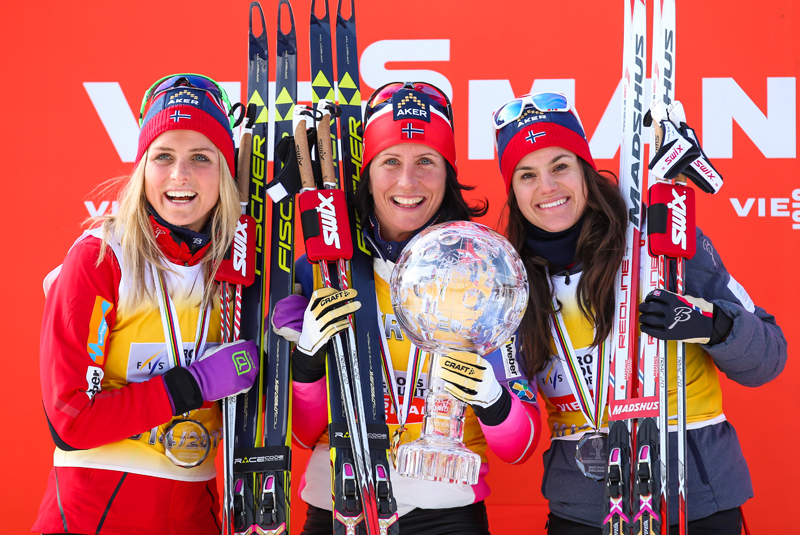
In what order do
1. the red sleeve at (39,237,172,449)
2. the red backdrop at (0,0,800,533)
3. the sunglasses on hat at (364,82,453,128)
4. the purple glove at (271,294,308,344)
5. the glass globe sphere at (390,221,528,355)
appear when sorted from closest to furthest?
1. the glass globe sphere at (390,221,528,355)
2. the red sleeve at (39,237,172,449)
3. the purple glove at (271,294,308,344)
4. the sunglasses on hat at (364,82,453,128)
5. the red backdrop at (0,0,800,533)

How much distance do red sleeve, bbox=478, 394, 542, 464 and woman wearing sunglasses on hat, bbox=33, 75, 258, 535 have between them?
63 cm

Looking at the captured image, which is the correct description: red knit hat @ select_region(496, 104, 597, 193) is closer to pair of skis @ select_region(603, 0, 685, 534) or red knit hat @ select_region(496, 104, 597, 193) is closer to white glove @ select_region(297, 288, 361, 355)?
pair of skis @ select_region(603, 0, 685, 534)

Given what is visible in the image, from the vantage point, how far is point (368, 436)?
66.6 inches

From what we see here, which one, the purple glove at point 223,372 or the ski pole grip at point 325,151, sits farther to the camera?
the ski pole grip at point 325,151

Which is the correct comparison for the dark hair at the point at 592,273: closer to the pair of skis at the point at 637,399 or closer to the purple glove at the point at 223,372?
the pair of skis at the point at 637,399

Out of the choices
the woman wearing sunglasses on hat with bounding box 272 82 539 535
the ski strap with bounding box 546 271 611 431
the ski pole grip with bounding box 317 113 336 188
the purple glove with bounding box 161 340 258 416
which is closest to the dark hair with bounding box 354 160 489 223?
the woman wearing sunglasses on hat with bounding box 272 82 539 535

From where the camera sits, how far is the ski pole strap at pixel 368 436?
5.54ft

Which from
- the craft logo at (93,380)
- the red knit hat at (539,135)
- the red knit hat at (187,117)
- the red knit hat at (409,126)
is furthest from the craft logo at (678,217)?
the craft logo at (93,380)

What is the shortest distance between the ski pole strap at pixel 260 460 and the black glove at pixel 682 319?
3.18 ft

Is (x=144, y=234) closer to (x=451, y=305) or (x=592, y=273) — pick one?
(x=451, y=305)

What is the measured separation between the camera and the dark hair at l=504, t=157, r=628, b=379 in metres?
1.74

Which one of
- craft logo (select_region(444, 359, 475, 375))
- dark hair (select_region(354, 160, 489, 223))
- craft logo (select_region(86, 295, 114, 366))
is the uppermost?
dark hair (select_region(354, 160, 489, 223))

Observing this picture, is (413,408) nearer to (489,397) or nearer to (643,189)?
(489,397)

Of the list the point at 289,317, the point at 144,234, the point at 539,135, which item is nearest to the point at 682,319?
the point at 539,135
